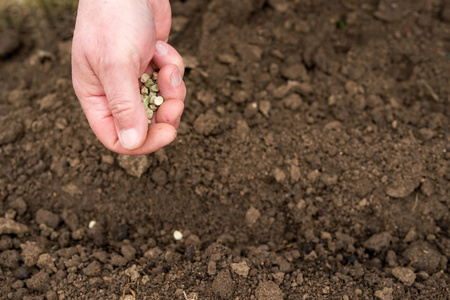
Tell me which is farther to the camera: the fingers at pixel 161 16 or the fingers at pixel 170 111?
the fingers at pixel 161 16

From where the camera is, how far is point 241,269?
2.12 meters

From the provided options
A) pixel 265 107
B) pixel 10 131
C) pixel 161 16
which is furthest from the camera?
pixel 265 107

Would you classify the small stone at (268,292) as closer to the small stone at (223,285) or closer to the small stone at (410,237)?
the small stone at (223,285)

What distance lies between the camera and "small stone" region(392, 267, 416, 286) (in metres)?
2.11

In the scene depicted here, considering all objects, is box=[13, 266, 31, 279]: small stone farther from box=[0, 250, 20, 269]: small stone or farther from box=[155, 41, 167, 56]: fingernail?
box=[155, 41, 167, 56]: fingernail

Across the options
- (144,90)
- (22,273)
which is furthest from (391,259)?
(22,273)

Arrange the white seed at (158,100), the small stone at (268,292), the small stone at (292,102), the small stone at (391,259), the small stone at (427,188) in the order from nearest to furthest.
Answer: the small stone at (268,292) → the white seed at (158,100) → the small stone at (391,259) → the small stone at (427,188) → the small stone at (292,102)

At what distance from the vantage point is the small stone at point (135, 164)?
252 cm

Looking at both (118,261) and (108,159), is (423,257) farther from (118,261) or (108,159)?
(108,159)

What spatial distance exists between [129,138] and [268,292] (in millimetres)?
1037

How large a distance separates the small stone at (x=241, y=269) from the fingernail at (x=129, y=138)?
2.72ft

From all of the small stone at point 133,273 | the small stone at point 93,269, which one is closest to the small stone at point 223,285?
the small stone at point 133,273

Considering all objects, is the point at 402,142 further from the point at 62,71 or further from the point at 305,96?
the point at 62,71

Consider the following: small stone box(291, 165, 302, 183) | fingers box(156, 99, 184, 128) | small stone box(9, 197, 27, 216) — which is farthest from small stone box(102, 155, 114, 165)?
small stone box(291, 165, 302, 183)
